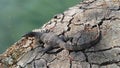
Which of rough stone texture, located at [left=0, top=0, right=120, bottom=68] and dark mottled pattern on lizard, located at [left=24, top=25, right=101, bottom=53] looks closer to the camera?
rough stone texture, located at [left=0, top=0, right=120, bottom=68]

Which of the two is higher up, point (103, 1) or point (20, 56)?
point (103, 1)

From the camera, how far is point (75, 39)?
23.2ft

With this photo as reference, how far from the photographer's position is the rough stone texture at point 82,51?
21.9ft

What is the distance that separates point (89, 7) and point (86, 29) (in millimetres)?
884

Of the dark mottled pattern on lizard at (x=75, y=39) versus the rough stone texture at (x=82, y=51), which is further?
the dark mottled pattern on lizard at (x=75, y=39)

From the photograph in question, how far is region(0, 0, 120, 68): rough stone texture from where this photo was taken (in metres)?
6.66

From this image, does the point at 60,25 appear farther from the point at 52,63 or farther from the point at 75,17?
the point at 52,63

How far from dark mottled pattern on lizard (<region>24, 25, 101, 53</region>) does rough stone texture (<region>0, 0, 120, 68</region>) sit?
0.07 metres

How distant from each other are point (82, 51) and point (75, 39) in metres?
0.30

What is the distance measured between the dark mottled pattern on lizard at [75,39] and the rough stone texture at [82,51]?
0.24 ft

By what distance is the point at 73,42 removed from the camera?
23.0ft

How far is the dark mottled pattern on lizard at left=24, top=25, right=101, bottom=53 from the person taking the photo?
6852mm

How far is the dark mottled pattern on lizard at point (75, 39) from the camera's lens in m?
6.85

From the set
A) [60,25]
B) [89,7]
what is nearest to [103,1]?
[89,7]
